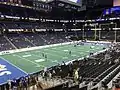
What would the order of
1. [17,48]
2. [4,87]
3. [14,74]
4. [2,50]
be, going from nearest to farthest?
1. [4,87]
2. [14,74]
3. [2,50]
4. [17,48]

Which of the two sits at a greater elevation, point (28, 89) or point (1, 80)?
point (28, 89)

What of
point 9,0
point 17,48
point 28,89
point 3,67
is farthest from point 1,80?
point 9,0

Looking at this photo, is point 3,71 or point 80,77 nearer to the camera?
point 80,77

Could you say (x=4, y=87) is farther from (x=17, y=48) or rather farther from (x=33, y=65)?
(x=17, y=48)

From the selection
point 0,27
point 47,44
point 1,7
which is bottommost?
point 47,44

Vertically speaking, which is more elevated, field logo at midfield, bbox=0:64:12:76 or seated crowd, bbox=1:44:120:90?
seated crowd, bbox=1:44:120:90

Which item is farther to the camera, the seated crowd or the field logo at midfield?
the field logo at midfield

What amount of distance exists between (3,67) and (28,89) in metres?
13.7

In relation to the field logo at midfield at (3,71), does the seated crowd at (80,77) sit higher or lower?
higher

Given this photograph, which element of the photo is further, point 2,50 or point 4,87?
point 2,50

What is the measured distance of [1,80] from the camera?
62.8 feet

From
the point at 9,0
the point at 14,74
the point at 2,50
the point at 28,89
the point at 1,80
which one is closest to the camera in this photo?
the point at 28,89

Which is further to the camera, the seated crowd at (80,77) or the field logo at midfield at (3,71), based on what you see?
the field logo at midfield at (3,71)

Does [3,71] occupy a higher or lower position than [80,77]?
lower
